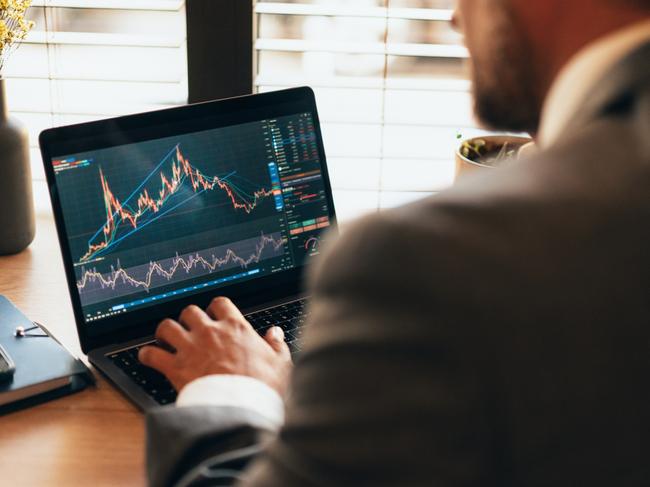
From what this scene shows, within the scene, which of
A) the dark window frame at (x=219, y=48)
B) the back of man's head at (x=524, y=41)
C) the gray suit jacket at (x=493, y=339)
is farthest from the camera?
the dark window frame at (x=219, y=48)

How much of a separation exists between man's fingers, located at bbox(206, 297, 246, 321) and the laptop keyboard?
9 centimetres

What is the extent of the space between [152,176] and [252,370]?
34 centimetres

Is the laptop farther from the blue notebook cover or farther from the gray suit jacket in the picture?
the gray suit jacket

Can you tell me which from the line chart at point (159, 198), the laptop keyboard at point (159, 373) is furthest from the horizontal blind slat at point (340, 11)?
the laptop keyboard at point (159, 373)

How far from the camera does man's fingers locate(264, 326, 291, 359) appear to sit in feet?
3.27

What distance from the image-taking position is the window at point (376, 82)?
59.3 inches

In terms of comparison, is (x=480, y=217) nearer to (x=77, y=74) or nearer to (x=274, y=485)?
(x=274, y=485)

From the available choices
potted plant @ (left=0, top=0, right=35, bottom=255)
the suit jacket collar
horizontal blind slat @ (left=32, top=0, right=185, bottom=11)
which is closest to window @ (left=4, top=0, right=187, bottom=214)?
horizontal blind slat @ (left=32, top=0, right=185, bottom=11)

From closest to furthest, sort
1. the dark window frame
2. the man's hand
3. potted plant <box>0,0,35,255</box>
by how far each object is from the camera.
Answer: the man's hand, potted plant <box>0,0,35,255</box>, the dark window frame

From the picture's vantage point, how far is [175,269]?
1131mm

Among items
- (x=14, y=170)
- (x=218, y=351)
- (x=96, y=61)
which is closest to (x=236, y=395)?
(x=218, y=351)

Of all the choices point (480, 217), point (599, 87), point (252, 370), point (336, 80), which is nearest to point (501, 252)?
point (480, 217)

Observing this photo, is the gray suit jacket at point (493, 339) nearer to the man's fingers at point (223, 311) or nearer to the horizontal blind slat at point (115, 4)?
the man's fingers at point (223, 311)

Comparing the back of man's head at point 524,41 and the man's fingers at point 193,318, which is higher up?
the back of man's head at point 524,41
